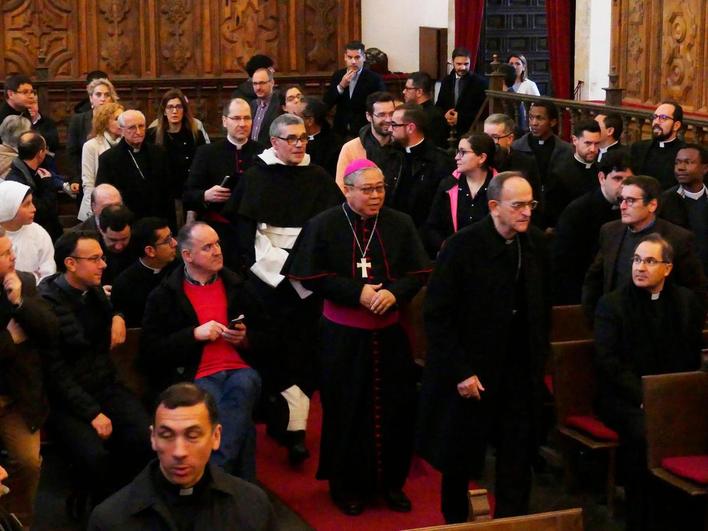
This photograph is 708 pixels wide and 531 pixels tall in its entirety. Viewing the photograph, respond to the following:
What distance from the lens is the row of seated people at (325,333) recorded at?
5.93 metres

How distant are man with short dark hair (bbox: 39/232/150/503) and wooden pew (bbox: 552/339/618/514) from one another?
2.14 meters

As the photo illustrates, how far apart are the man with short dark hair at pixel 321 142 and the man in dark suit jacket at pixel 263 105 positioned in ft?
2.93

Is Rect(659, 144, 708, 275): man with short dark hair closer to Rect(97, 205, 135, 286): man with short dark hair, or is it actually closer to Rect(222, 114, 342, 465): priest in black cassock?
Rect(222, 114, 342, 465): priest in black cassock

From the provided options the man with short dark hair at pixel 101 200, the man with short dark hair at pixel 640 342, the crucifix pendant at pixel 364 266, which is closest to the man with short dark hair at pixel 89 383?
the crucifix pendant at pixel 364 266

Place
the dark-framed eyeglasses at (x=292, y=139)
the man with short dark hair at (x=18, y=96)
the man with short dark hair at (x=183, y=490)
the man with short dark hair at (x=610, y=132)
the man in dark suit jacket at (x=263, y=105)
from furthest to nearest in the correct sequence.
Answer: the man with short dark hair at (x=18, y=96) < the man in dark suit jacket at (x=263, y=105) < the man with short dark hair at (x=610, y=132) < the dark-framed eyeglasses at (x=292, y=139) < the man with short dark hair at (x=183, y=490)

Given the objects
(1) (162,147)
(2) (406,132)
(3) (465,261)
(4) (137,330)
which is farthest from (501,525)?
(1) (162,147)

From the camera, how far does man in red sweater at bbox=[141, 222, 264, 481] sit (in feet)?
21.0

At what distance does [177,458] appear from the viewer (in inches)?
160

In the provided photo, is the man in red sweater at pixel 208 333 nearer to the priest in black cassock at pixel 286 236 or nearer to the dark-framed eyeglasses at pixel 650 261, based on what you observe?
the priest in black cassock at pixel 286 236

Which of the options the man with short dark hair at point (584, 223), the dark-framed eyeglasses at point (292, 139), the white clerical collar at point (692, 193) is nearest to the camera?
the dark-framed eyeglasses at point (292, 139)

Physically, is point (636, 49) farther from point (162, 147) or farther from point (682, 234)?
point (682, 234)

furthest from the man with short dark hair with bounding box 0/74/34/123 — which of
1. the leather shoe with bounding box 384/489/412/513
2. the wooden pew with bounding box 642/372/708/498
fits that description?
the wooden pew with bounding box 642/372/708/498

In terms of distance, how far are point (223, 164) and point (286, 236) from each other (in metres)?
1.16

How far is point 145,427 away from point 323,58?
1032 cm
